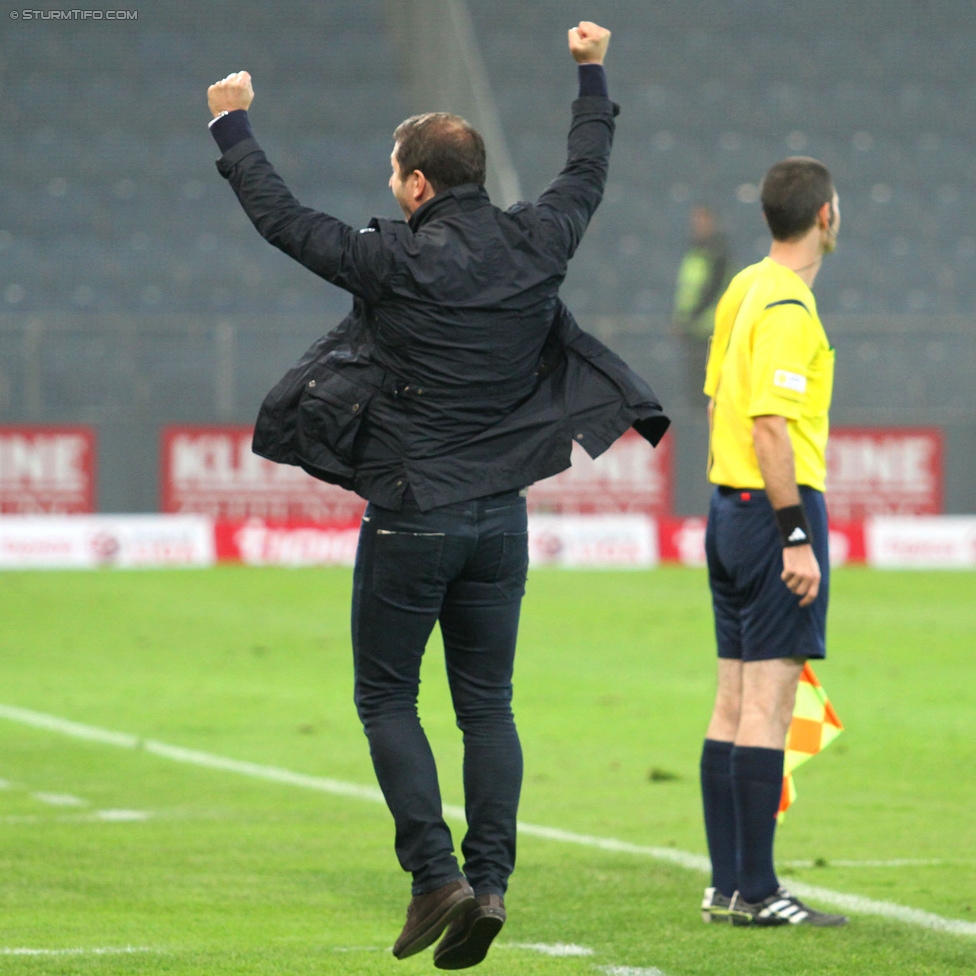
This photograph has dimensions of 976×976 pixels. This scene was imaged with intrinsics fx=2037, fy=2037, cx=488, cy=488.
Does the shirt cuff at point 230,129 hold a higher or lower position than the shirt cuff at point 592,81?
lower

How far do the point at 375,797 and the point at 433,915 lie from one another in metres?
3.77

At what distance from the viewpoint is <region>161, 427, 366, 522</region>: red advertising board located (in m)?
21.5

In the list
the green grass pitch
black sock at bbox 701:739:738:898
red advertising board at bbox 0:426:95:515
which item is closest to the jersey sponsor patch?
black sock at bbox 701:739:738:898

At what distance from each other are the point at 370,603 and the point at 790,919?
5.79 ft

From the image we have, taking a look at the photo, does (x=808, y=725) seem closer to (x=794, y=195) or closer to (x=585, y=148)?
(x=794, y=195)

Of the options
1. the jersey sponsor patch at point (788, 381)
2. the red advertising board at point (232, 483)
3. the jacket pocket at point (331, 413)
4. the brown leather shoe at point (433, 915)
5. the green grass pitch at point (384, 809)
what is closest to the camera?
the brown leather shoe at point (433, 915)

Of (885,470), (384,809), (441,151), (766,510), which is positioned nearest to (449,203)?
(441,151)

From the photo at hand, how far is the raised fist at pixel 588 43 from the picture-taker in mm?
5176

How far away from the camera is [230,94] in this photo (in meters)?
4.75

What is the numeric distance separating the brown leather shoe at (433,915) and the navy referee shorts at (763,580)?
1.47m

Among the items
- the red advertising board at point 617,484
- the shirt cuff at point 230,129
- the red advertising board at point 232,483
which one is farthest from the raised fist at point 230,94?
the red advertising board at point 617,484

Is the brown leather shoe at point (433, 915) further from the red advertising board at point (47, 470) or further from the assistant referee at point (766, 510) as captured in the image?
the red advertising board at point (47, 470)

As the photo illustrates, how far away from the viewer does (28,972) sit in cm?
499

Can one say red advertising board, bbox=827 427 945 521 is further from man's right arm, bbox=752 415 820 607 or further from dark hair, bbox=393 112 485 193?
dark hair, bbox=393 112 485 193
